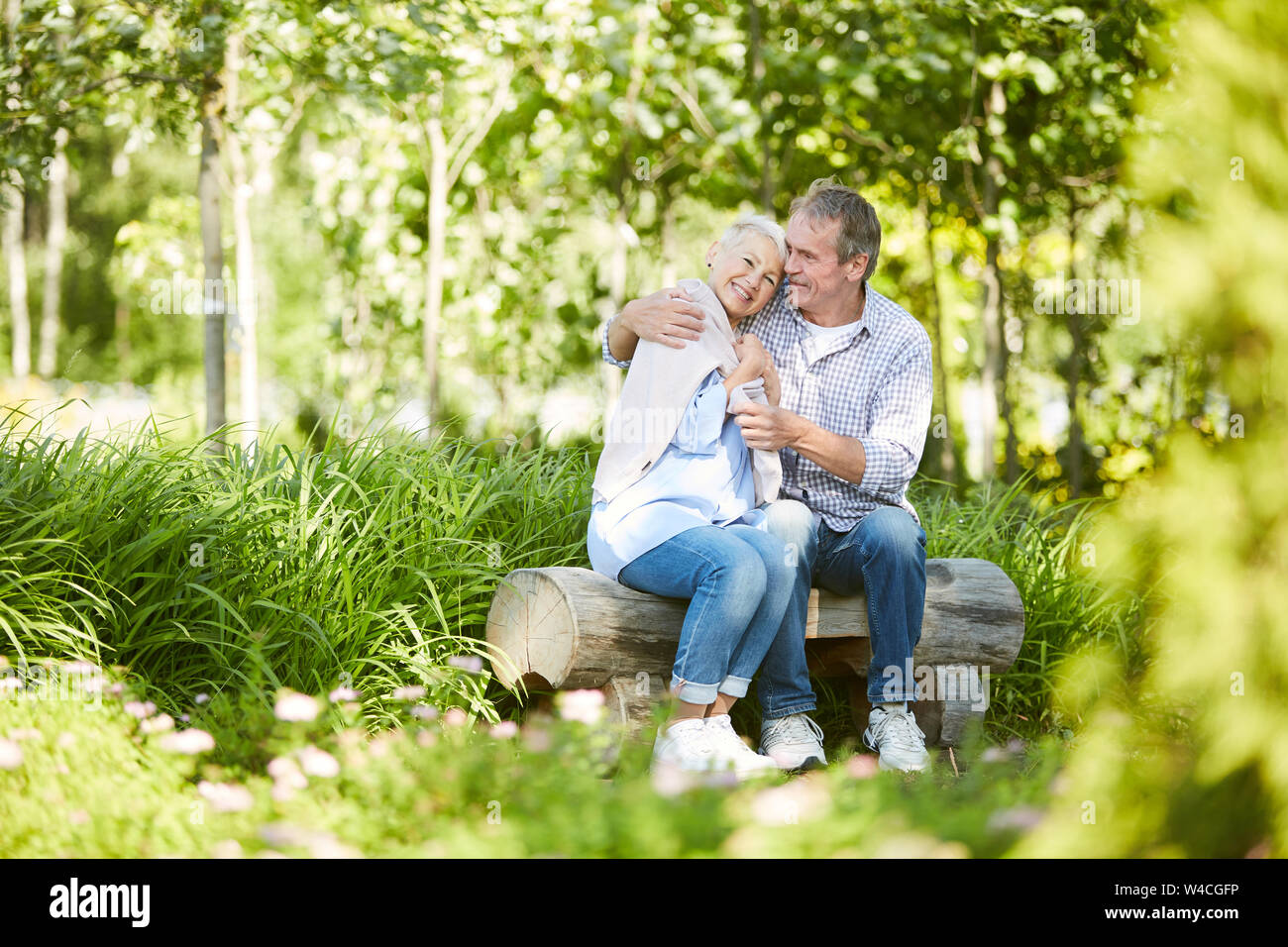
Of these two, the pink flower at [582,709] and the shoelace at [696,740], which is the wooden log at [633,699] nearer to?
the shoelace at [696,740]

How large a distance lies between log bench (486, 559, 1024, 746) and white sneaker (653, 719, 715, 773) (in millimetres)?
238

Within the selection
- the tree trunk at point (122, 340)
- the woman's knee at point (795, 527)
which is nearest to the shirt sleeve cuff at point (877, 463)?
the woman's knee at point (795, 527)

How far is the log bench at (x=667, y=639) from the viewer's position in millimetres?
2758

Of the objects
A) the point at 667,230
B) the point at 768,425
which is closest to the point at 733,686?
the point at 768,425

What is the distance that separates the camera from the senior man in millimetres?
2902

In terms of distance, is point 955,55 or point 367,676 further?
point 955,55

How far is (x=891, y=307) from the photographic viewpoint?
3.32 metres

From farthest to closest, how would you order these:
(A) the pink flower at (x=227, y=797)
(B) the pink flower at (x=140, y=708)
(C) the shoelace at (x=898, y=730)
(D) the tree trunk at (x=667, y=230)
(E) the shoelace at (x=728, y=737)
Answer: (D) the tree trunk at (x=667, y=230), (C) the shoelace at (x=898, y=730), (E) the shoelace at (x=728, y=737), (B) the pink flower at (x=140, y=708), (A) the pink flower at (x=227, y=797)

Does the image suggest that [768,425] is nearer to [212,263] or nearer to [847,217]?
[847,217]

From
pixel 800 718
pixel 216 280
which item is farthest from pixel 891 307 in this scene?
pixel 216 280

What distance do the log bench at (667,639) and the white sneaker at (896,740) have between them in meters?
0.25

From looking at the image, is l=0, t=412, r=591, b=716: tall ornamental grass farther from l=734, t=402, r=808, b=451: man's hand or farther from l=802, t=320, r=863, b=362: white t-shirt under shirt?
l=802, t=320, r=863, b=362: white t-shirt under shirt

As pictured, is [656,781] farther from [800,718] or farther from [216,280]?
[216,280]
